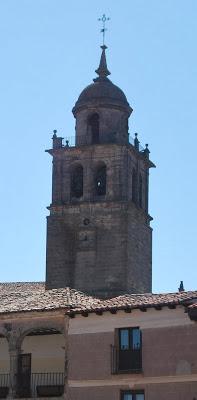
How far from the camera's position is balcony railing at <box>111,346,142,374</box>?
117ft

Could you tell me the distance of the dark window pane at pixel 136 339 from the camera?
1412 inches

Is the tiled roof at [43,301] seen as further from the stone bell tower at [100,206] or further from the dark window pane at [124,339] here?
the stone bell tower at [100,206]

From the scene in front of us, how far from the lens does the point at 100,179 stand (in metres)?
63.8

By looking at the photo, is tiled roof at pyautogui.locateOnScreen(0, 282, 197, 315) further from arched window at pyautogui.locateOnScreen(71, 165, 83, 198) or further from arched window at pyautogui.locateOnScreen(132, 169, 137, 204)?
arched window at pyautogui.locateOnScreen(132, 169, 137, 204)

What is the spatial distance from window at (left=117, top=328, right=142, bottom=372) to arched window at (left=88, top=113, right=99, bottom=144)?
28999 millimetres

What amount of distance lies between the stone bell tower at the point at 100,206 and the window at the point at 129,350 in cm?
2322

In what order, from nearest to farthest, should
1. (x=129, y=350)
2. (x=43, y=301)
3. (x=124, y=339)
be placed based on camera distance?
1. (x=129, y=350)
2. (x=124, y=339)
3. (x=43, y=301)

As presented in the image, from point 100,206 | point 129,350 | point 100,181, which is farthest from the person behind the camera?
point 100,181

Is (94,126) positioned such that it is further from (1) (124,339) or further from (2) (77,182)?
(1) (124,339)

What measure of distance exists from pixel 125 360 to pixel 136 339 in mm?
769

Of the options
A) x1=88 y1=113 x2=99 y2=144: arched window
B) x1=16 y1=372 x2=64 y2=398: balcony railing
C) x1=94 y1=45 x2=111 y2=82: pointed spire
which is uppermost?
x1=94 y1=45 x2=111 y2=82: pointed spire


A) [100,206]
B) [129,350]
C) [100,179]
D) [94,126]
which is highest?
[94,126]

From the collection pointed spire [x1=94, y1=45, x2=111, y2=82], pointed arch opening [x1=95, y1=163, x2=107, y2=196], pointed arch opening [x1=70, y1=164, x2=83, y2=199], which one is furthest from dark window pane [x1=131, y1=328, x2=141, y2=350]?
pointed spire [x1=94, y1=45, x2=111, y2=82]

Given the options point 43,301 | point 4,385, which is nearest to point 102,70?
point 43,301
